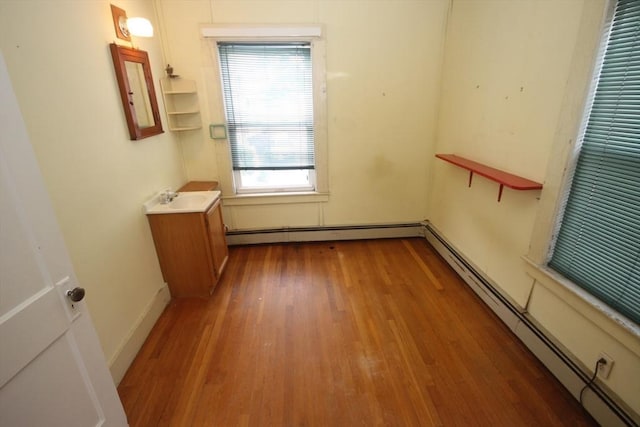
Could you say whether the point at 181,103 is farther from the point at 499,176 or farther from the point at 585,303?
the point at 585,303

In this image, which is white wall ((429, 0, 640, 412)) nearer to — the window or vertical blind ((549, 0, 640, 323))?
vertical blind ((549, 0, 640, 323))

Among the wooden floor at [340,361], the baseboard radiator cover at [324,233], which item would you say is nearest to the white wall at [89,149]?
the wooden floor at [340,361]

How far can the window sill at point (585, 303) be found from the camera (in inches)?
53.3

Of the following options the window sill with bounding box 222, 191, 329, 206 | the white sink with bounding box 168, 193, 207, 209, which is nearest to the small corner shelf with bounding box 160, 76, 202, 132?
the white sink with bounding box 168, 193, 207, 209

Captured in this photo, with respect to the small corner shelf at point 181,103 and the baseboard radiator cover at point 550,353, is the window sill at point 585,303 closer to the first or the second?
the baseboard radiator cover at point 550,353

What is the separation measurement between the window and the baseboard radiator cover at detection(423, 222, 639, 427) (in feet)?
6.33

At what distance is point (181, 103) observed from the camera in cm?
290

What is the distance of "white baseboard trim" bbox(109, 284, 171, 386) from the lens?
1.76 metres

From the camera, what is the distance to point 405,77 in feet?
9.89

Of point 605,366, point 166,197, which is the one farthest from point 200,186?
point 605,366

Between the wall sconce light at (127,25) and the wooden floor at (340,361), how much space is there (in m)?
2.11

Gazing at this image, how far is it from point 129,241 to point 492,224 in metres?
2.74

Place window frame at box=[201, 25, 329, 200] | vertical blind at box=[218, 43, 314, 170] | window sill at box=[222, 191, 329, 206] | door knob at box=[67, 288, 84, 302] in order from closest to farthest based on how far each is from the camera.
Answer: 1. door knob at box=[67, 288, 84, 302]
2. window frame at box=[201, 25, 329, 200]
3. vertical blind at box=[218, 43, 314, 170]
4. window sill at box=[222, 191, 329, 206]

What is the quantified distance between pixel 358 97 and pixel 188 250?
2239 millimetres
